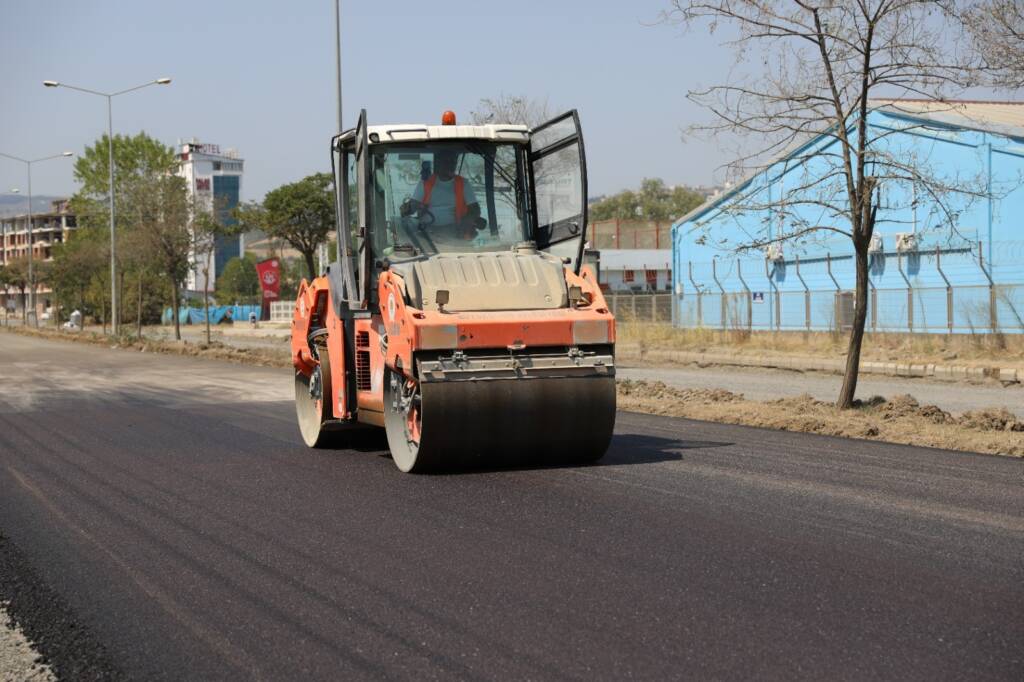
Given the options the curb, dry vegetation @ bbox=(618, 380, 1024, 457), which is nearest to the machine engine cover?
dry vegetation @ bbox=(618, 380, 1024, 457)

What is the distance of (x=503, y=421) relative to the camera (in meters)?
9.80

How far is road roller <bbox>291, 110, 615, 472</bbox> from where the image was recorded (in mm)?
9750

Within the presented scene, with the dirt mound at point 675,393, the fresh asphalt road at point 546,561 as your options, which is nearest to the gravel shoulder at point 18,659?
the fresh asphalt road at point 546,561

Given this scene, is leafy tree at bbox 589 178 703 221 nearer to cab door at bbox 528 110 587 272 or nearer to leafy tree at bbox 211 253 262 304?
leafy tree at bbox 211 253 262 304

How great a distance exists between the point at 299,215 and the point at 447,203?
42.5m

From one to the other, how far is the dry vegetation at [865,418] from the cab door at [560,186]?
401 centimetres

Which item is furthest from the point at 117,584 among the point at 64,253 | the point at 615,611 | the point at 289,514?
the point at 64,253

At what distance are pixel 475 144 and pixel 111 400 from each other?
1088cm

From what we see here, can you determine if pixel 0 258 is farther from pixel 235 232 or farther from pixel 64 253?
pixel 235 232

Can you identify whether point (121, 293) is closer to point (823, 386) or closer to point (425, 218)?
point (823, 386)

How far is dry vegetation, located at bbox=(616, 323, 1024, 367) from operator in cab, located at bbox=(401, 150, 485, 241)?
17.3 metres

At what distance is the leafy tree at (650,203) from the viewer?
13862 centimetres

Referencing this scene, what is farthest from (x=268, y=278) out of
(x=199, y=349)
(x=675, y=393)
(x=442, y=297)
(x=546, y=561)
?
(x=546, y=561)

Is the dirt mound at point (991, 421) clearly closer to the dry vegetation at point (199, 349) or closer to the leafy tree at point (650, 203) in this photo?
the dry vegetation at point (199, 349)
